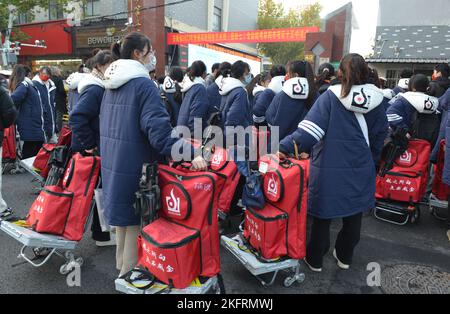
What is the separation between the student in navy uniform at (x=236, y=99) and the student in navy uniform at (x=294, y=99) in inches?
19.4

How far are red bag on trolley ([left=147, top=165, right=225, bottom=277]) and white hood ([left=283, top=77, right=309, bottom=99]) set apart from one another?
1.79 metres

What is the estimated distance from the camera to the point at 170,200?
7.93 ft

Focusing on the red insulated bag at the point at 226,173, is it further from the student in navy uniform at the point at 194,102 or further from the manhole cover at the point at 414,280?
the manhole cover at the point at 414,280

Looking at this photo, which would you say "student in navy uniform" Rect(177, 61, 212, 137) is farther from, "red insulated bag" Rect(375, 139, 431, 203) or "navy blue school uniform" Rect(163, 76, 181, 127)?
"red insulated bag" Rect(375, 139, 431, 203)

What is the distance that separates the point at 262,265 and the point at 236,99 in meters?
2.37

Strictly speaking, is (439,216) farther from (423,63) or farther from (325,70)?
(423,63)

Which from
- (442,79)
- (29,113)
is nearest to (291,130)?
(442,79)

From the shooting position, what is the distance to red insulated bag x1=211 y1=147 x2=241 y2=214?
11.7 ft

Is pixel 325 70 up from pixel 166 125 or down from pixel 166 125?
up

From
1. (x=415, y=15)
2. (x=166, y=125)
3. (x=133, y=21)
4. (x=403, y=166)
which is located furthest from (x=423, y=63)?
(x=166, y=125)

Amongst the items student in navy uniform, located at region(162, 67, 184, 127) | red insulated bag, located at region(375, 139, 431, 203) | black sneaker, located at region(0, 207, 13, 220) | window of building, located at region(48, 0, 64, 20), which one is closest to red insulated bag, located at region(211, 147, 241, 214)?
red insulated bag, located at region(375, 139, 431, 203)

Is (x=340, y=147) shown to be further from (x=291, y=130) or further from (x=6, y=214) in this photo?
(x=6, y=214)
